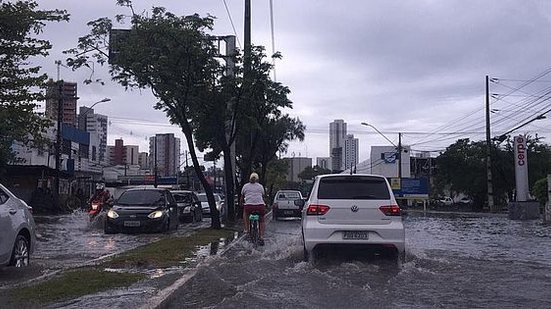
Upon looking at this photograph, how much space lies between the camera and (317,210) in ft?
38.1

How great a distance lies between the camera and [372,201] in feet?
37.8

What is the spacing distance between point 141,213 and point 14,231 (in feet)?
32.1

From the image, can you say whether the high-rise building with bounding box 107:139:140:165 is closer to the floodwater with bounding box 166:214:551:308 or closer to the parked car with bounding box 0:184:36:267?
the floodwater with bounding box 166:214:551:308

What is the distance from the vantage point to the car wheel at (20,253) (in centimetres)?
1029

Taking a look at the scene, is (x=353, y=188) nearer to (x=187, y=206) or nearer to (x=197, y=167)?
(x=197, y=167)

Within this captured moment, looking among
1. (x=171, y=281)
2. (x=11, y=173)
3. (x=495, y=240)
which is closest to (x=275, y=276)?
(x=171, y=281)

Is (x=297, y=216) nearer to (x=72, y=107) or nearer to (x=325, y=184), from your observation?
(x=325, y=184)

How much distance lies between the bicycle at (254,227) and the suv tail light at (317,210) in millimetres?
4074

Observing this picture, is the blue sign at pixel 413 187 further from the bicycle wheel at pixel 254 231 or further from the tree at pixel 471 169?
the bicycle wheel at pixel 254 231

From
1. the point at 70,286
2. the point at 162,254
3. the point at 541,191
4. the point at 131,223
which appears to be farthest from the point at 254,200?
the point at 541,191

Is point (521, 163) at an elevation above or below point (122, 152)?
below

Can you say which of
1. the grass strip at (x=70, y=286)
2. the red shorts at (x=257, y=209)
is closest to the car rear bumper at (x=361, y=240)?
the grass strip at (x=70, y=286)

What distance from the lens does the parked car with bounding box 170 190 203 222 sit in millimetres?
27917

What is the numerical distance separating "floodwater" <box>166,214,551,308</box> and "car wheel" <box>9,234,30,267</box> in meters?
2.88
